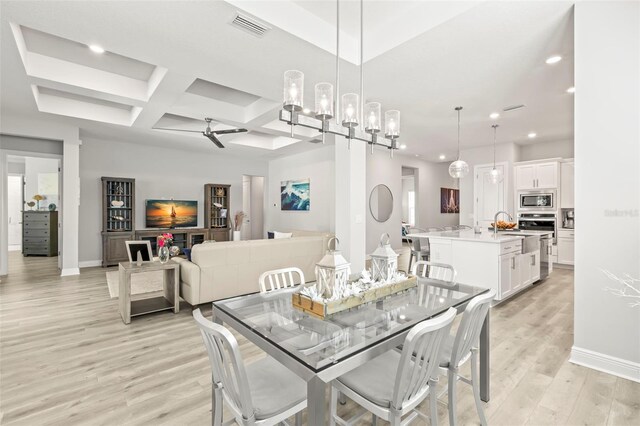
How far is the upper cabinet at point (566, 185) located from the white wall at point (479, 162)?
93cm

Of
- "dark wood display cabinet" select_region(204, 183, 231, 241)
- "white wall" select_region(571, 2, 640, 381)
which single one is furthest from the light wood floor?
"dark wood display cabinet" select_region(204, 183, 231, 241)

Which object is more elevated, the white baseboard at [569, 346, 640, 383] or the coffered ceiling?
the coffered ceiling

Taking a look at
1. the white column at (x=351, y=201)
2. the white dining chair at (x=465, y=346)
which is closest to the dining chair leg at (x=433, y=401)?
the white dining chair at (x=465, y=346)

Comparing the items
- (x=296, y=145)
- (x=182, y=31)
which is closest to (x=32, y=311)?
(x=182, y=31)

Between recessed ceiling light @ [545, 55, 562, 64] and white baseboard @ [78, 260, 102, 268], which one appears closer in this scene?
recessed ceiling light @ [545, 55, 562, 64]

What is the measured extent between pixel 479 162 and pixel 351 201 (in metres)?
4.88

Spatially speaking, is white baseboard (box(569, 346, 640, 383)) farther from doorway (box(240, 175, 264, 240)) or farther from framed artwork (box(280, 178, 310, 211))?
doorway (box(240, 175, 264, 240))

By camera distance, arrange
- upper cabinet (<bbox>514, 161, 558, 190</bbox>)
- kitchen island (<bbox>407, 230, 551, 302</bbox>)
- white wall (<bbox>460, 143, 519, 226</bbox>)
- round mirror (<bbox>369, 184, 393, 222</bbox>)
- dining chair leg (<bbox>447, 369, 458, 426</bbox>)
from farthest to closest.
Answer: round mirror (<bbox>369, 184, 393, 222</bbox>)
white wall (<bbox>460, 143, 519, 226</bbox>)
upper cabinet (<bbox>514, 161, 558, 190</bbox>)
kitchen island (<bbox>407, 230, 551, 302</bbox>)
dining chair leg (<bbox>447, 369, 458, 426</bbox>)

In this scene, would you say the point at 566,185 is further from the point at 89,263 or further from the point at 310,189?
the point at 89,263

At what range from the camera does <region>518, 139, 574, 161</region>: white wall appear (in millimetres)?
6957

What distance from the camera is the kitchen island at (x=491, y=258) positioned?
394 centimetres

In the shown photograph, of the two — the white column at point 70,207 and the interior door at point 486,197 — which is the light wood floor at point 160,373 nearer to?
the white column at point 70,207

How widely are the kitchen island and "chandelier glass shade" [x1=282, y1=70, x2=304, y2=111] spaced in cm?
331

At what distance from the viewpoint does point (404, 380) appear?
1.22 metres
